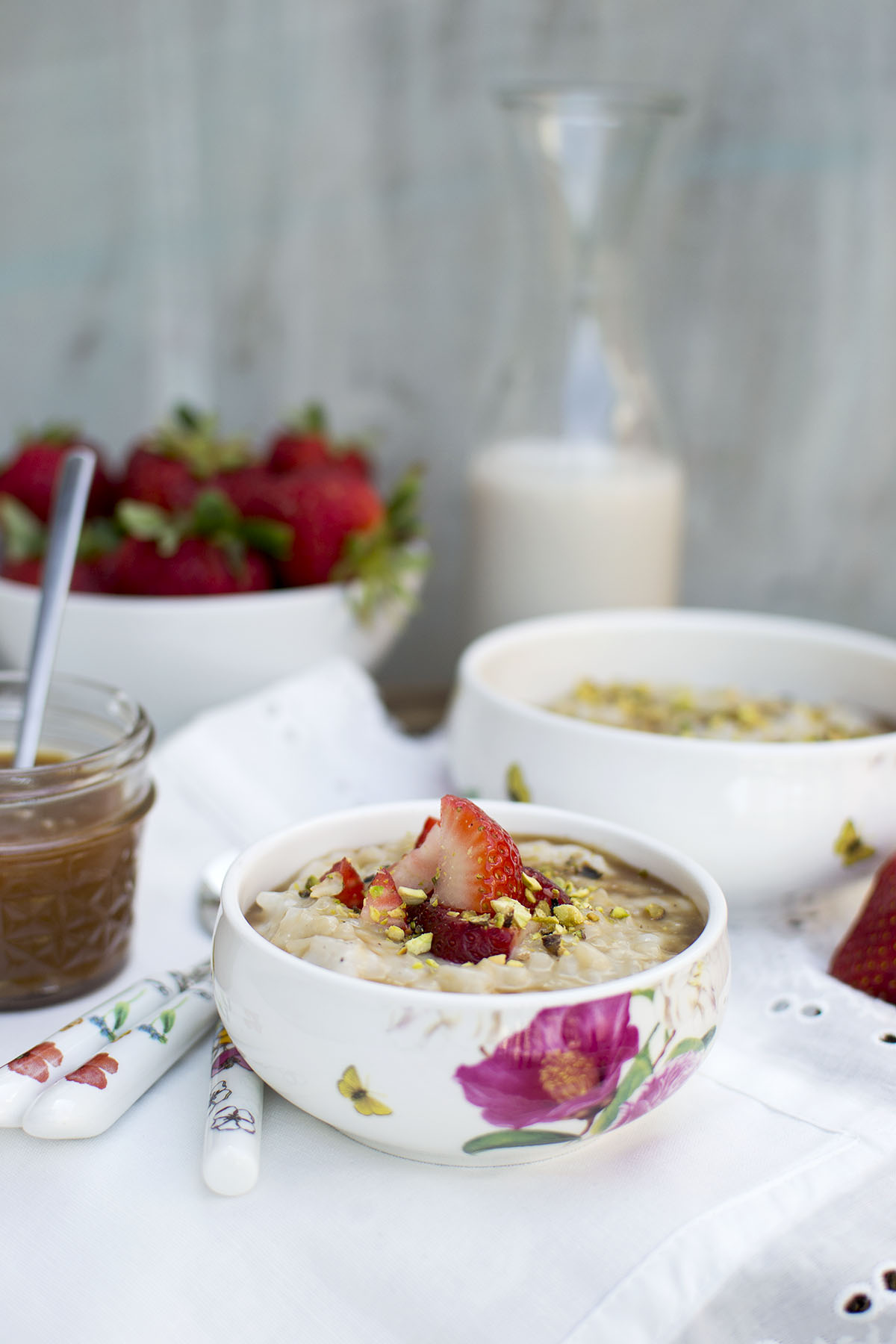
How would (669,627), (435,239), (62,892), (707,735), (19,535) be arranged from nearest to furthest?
(62,892)
(707,735)
(669,627)
(19,535)
(435,239)

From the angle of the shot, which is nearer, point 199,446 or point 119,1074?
point 119,1074

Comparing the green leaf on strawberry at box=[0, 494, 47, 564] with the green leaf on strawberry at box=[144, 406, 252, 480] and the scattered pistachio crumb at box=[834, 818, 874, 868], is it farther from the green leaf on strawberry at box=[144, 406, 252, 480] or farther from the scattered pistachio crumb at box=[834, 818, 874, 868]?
the scattered pistachio crumb at box=[834, 818, 874, 868]

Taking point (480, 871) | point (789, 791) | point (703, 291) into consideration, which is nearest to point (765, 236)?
point (703, 291)

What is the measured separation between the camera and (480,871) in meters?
0.72

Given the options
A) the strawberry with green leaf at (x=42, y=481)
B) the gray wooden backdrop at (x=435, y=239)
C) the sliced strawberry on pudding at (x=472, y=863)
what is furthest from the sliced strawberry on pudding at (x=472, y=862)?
the gray wooden backdrop at (x=435, y=239)

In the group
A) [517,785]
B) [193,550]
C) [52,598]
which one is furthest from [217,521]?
[517,785]

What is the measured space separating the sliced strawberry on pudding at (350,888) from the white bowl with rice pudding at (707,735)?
29 cm

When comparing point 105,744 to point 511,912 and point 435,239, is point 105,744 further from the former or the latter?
point 435,239

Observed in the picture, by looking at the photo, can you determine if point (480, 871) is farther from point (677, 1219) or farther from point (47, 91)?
point (47, 91)

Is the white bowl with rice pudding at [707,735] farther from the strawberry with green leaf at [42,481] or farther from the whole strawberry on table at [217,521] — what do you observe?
the strawberry with green leaf at [42,481]

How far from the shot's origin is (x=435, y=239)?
1.91m

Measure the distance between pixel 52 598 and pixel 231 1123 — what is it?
0.45m

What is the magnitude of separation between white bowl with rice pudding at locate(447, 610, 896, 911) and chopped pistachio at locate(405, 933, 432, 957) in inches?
12.5

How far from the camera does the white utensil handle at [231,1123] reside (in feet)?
2.22
